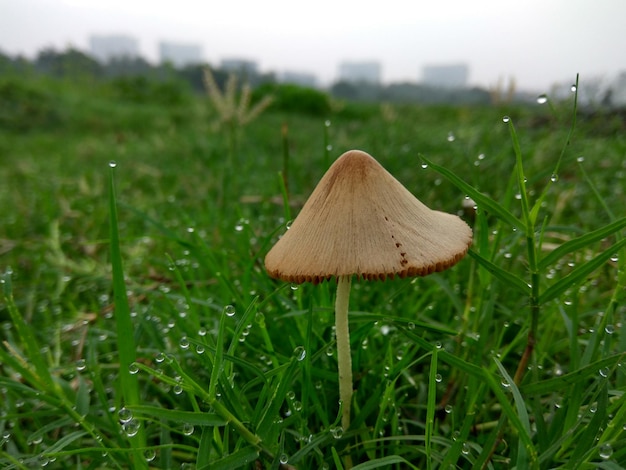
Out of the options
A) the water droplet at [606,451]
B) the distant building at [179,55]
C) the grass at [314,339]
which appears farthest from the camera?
the distant building at [179,55]

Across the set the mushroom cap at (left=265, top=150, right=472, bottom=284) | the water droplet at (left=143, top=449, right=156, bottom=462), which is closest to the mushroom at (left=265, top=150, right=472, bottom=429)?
the mushroom cap at (left=265, top=150, right=472, bottom=284)

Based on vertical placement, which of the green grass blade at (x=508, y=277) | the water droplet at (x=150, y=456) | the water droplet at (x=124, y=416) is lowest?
the water droplet at (x=150, y=456)

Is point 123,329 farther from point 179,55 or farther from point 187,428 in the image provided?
point 179,55

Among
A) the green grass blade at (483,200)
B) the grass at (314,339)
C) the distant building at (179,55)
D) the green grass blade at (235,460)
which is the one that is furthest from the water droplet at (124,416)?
the distant building at (179,55)

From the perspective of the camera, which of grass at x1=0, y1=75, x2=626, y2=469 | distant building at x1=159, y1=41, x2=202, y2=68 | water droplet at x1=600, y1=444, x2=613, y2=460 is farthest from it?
distant building at x1=159, y1=41, x2=202, y2=68

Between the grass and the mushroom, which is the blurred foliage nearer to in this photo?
the grass

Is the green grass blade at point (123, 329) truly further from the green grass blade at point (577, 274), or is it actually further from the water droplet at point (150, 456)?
the green grass blade at point (577, 274)

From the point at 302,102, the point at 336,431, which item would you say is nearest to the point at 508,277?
the point at 336,431
